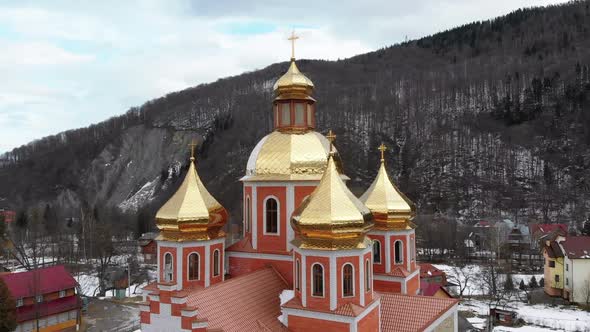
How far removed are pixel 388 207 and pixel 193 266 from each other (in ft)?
19.7

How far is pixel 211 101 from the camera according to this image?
292 feet

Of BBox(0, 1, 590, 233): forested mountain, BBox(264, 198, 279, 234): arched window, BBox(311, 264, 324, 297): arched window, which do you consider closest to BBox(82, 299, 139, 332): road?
BBox(264, 198, 279, 234): arched window

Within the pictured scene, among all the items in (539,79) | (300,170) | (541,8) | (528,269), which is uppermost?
(541,8)

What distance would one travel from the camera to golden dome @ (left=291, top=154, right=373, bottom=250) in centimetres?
912

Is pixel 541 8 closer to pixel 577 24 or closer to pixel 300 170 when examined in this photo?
→ pixel 577 24

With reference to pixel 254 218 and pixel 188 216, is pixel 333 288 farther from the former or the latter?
pixel 188 216

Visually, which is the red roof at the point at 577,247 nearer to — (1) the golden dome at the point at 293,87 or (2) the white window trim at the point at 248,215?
(1) the golden dome at the point at 293,87

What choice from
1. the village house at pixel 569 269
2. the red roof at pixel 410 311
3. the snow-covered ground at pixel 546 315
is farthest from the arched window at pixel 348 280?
the village house at pixel 569 269

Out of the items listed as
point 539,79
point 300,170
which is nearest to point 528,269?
point 300,170

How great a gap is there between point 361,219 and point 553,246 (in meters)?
21.6

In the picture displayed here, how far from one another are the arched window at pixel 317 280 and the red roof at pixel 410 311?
103 inches

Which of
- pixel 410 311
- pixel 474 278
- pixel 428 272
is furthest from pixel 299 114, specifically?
pixel 474 278

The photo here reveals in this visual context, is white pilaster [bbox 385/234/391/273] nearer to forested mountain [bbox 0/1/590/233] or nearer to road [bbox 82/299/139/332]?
road [bbox 82/299/139/332]

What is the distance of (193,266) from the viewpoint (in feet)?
37.0
